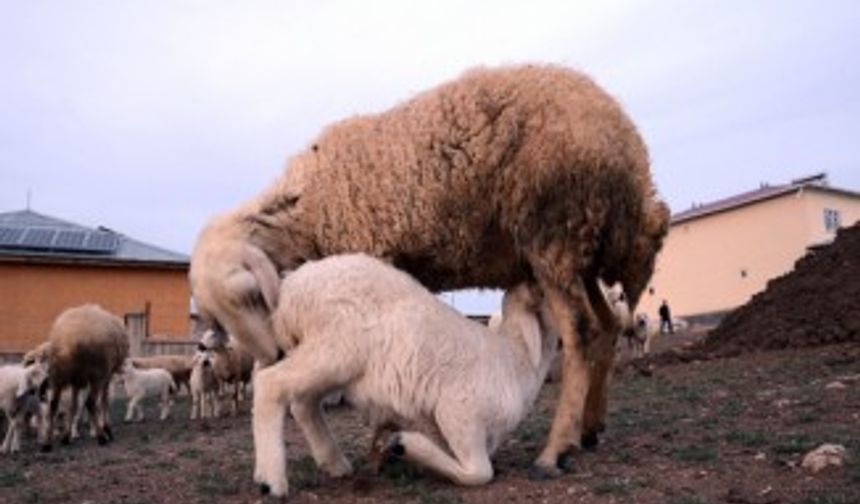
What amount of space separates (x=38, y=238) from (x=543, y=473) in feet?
89.9

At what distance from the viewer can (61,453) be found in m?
11.2

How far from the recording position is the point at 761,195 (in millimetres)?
49969

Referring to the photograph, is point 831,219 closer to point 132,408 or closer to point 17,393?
point 132,408

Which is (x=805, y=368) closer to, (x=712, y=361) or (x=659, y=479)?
(x=712, y=361)

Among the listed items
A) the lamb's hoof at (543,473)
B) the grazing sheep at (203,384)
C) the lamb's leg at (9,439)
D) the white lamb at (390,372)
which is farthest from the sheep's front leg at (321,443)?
the grazing sheep at (203,384)

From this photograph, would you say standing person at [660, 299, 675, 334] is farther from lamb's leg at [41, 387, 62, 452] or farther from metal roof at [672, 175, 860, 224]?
lamb's leg at [41, 387, 62, 452]

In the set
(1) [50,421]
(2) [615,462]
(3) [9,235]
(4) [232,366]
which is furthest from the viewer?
(3) [9,235]

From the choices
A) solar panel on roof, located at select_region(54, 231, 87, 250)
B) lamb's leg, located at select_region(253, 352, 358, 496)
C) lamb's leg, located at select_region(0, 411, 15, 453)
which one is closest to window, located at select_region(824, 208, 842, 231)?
solar panel on roof, located at select_region(54, 231, 87, 250)

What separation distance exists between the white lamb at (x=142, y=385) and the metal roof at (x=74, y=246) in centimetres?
1170

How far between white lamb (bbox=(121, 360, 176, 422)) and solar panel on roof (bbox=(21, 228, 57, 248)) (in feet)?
42.8

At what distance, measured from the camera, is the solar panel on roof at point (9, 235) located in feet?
95.2

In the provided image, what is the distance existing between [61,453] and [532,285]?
7.07 meters

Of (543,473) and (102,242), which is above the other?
(102,242)

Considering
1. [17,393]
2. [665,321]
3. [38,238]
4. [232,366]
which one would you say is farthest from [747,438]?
[665,321]
